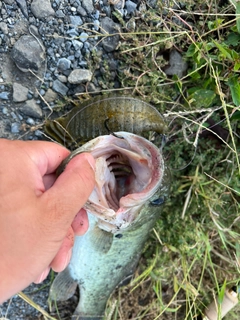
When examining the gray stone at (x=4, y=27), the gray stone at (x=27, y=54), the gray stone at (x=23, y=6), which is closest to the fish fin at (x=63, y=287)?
the gray stone at (x=27, y=54)

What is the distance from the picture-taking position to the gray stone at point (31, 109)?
2.64 m

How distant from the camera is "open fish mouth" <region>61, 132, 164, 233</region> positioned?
6.78 ft

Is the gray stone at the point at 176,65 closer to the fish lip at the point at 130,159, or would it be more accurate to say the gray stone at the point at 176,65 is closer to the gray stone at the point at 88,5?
the gray stone at the point at 88,5

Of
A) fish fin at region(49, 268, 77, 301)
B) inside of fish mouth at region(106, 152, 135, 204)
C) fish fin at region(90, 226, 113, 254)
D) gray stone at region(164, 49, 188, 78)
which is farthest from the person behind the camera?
fish fin at region(49, 268, 77, 301)

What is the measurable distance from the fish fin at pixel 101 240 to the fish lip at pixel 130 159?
0.24 metres

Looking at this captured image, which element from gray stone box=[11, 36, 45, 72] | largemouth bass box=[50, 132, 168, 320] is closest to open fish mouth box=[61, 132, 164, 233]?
largemouth bass box=[50, 132, 168, 320]

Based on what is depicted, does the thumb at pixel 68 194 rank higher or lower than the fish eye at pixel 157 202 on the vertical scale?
higher

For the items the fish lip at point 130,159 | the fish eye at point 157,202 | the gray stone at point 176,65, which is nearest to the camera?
the fish lip at point 130,159

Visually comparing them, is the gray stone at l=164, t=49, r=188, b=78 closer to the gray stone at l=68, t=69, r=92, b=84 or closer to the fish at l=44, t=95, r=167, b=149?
the fish at l=44, t=95, r=167, b=149

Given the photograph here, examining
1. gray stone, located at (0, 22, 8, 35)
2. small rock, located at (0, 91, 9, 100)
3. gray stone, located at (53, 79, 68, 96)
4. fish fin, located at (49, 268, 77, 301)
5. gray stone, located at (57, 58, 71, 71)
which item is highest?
gray stone, located at (0, 22, 8, 35)

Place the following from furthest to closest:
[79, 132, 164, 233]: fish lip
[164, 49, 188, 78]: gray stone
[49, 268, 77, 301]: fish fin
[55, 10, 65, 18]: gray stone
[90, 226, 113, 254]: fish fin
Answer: [49, 268, 77, 301]: fish fin
[164, 49, 188, 78]: gray stone
[55, 10, 65, 18]: gray stone
[90, 226, 113, 254]: fish fin
[79, 132, 164, 233]: fish lip

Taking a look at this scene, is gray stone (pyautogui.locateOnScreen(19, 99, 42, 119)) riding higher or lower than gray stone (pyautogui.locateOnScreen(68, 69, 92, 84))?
lower

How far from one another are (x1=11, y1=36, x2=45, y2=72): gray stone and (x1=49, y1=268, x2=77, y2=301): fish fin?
1.47 metres

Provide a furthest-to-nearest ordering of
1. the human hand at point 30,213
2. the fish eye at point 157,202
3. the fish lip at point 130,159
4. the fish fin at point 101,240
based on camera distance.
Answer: the fish fin at point 101,240, the fish eye at point 157,202, the fish lip at point 130,159, the human hand at point 30,213
